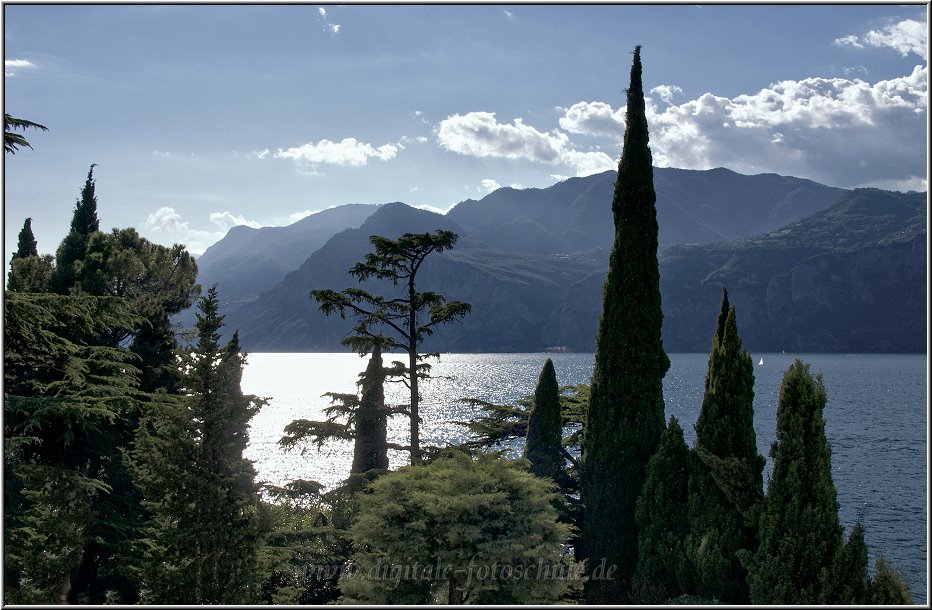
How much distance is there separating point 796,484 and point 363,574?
11235 mm

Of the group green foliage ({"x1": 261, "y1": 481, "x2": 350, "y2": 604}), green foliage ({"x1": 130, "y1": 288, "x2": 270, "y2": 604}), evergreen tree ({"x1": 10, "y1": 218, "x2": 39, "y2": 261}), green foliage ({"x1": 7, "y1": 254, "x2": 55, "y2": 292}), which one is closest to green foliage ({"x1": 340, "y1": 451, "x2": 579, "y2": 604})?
green foliage ({"x1": 130, "y1": 288, "x2": 270, "y2": 604})

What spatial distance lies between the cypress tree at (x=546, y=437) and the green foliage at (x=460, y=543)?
319 inches

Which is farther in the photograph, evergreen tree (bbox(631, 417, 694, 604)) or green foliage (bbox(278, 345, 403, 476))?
green foliage (bbox(278, 345, 403, 476))

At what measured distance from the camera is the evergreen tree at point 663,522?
65.7 feet

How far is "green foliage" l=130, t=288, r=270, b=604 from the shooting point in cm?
1497

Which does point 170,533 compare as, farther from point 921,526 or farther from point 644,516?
point 921,526

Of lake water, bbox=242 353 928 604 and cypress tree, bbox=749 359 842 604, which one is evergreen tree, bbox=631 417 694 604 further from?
lake water, bbox=242 353 928 604

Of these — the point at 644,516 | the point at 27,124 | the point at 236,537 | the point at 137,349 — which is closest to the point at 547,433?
the point at 644,516

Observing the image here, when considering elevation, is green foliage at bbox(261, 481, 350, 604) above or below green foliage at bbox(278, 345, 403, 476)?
below

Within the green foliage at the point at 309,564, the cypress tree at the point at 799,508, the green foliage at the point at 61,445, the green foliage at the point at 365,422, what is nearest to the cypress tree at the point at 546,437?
the green foliage at the point at 365,422

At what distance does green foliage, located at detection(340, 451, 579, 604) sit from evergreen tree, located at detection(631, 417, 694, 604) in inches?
206

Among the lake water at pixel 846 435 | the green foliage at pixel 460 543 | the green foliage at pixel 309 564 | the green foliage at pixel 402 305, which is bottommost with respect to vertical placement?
the lake water at pixel 846 435

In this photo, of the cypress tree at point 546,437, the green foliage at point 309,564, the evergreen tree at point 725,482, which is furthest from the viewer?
the cypress tree at point 546,437

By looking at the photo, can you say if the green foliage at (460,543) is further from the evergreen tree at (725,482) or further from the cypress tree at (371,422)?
the cypress tree at (371,422)
